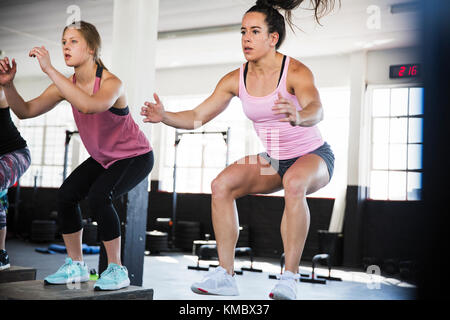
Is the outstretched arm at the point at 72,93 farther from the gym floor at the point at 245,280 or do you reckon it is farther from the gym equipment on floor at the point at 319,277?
the gym equipment on floor at the point at 319,277

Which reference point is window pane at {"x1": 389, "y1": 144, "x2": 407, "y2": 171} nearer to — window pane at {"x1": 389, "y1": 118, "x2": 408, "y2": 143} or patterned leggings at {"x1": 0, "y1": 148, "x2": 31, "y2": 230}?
window pane at {"x1": 389, "y1": 118, "x2": 408, "y2": 143}

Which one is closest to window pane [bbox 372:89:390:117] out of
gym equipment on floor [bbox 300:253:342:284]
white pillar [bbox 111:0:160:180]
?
gym equipment on floor [bbox 300:253:342:284]

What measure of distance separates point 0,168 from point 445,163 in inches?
90.5

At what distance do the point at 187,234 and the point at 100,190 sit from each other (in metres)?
6.63

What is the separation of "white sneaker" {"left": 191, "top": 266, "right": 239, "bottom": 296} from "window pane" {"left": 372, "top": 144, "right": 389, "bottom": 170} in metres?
6.29

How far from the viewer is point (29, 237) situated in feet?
32.4

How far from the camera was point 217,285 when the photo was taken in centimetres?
216

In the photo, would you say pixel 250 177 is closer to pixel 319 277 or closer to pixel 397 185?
pixel 319 277

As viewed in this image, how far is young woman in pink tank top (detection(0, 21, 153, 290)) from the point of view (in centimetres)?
246

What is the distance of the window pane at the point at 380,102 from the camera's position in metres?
8.05

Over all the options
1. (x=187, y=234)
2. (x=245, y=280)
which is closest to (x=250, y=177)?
(x=245, y=280)
